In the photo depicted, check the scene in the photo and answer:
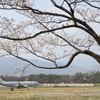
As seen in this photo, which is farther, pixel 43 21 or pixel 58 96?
pixel 58 96

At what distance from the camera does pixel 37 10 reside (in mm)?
4488

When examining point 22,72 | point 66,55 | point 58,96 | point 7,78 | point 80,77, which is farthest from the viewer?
point 7,78

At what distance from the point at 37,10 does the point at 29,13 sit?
1.14 feet

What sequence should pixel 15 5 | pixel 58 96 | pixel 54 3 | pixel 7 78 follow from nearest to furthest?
1. pixel 15 5
2. pixel 54 3
3. pixel 58 96
4. pixel 7 78

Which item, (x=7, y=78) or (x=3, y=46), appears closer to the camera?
(x=3, y=46)

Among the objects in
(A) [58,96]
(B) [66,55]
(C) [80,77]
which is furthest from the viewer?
(C) [80,77]

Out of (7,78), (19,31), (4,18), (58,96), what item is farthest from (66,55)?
(7,78)

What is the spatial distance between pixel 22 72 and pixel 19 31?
1.16 meters

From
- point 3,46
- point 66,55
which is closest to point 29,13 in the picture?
point 3,46

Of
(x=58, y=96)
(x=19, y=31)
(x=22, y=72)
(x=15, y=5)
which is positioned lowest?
(x=58, y=96)

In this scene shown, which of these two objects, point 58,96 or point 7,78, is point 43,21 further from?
point 7,78

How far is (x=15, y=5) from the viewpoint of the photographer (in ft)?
13.3

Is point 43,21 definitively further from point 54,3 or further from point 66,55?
point 66,55

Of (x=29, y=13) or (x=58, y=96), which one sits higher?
(x=29, y=13)
